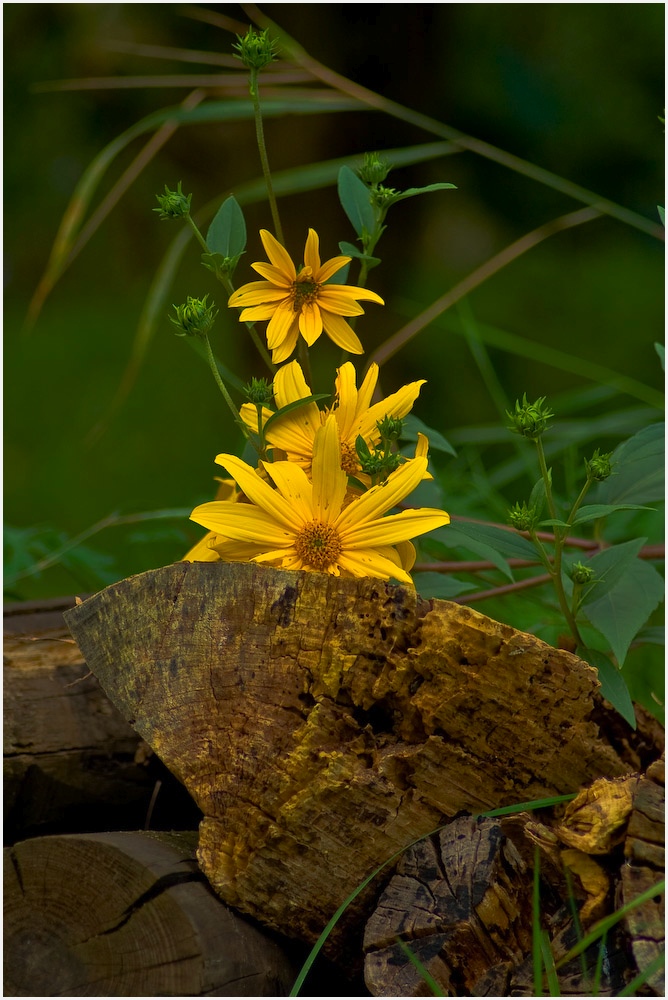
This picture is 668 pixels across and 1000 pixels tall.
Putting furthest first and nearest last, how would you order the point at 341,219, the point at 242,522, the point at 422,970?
the point at 341,219, the point at 242,522, the point at 422,970

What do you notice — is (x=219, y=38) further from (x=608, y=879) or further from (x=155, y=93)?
(x=608, y=879)

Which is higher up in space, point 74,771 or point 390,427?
point 390,427

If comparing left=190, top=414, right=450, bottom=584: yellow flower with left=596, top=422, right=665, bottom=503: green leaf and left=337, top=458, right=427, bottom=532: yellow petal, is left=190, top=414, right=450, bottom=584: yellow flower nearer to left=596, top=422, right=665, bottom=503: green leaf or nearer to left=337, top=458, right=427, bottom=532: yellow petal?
left=337, top=458, right=427, bottom=532: yellow petal

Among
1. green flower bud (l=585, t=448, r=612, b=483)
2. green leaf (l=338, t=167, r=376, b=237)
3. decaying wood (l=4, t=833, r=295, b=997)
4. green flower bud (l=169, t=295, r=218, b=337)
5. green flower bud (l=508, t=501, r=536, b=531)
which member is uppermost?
green leaf (l=338, t=167, r=376, b=237)

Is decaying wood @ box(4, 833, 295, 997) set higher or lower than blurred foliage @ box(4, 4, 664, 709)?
lower

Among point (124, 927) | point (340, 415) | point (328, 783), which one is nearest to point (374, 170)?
point (340, 415)

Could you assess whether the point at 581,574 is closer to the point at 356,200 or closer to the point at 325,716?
the point at 325,716

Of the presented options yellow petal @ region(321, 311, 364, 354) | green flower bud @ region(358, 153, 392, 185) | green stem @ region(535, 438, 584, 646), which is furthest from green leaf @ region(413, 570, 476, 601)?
green flower bud @ region(358, 153, 392, 185)
